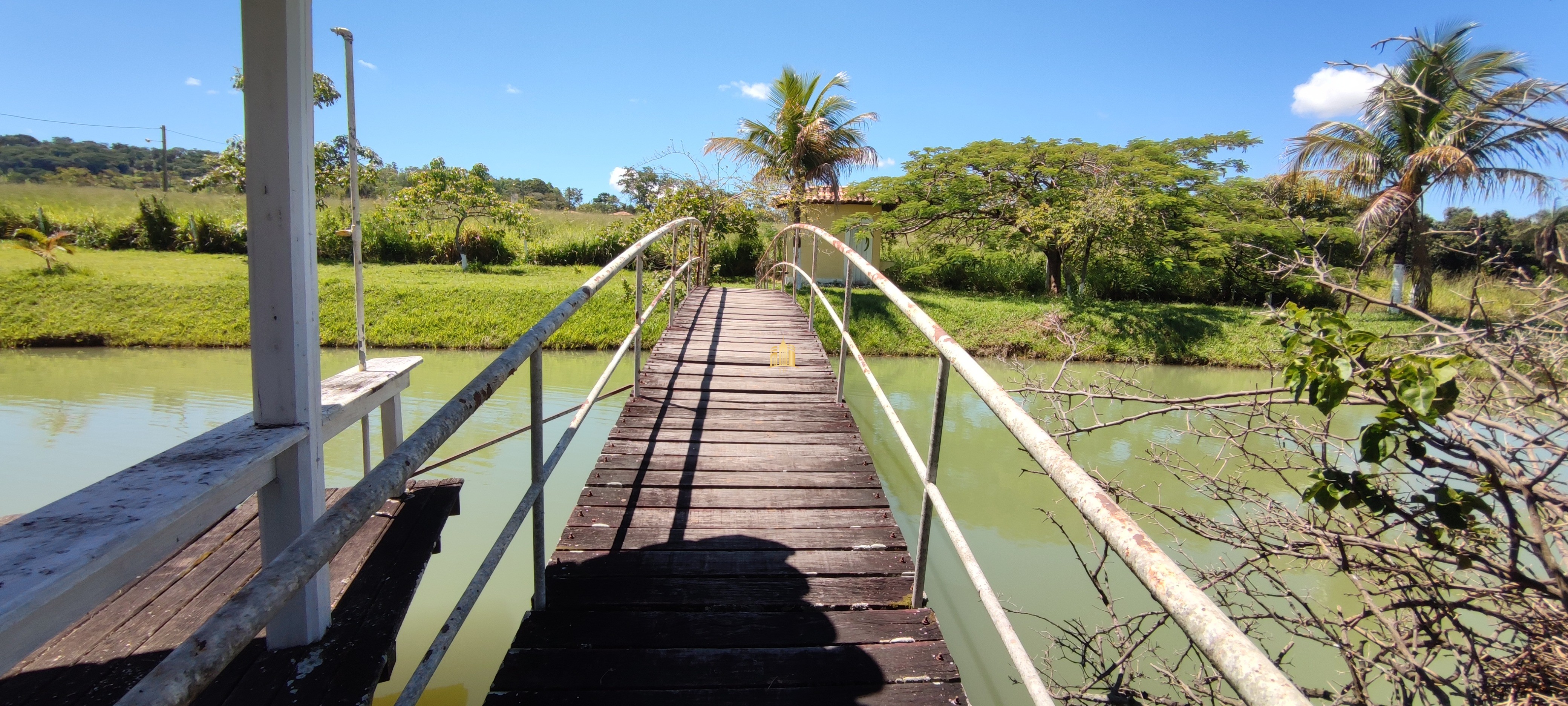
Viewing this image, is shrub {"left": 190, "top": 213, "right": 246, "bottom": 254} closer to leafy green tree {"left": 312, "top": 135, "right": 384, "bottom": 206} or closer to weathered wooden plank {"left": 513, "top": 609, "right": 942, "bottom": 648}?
leafy green tree {"left": 312, "top": 135, "right": 384, "bottom": 206}

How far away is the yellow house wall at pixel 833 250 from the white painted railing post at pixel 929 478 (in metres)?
15.3

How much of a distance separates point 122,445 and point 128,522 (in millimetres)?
7209

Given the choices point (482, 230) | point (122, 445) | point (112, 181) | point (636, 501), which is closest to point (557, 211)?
point (482, 230)

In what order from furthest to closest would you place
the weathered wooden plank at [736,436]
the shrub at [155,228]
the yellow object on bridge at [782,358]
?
the shrub at [155,228]
the yellow object on bridge at [782,358]
the weathered wooden plank at [736,436]

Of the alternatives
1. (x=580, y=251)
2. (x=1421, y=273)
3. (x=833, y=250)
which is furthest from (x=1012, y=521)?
(x=580, y=251)

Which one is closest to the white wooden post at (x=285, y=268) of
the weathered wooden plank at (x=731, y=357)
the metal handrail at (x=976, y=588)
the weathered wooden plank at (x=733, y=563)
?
the weathered wooden plank at (x=733, y=563)

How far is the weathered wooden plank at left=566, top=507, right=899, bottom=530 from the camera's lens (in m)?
2.41

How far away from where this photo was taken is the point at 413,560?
2.20 meters

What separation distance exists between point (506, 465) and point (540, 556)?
4.69 meters

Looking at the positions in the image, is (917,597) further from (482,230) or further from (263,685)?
(482,230)

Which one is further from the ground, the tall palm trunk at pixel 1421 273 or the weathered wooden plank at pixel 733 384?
the tall palm trunk at pixel 1421 273

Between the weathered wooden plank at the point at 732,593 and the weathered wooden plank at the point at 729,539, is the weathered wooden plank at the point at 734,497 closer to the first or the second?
the weathered wooden plank at the point at 729,539

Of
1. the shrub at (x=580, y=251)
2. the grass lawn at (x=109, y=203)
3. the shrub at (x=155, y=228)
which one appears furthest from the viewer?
the shrub at (x=580, y=251)

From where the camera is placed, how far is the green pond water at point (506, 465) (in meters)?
3.96
